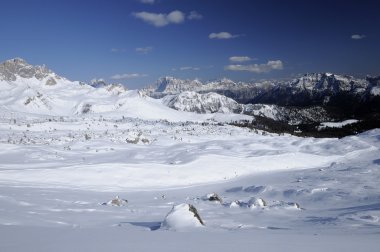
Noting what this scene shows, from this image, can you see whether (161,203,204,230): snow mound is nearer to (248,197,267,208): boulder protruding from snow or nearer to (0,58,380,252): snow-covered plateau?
(0,58,380,252): snow-covered plateau

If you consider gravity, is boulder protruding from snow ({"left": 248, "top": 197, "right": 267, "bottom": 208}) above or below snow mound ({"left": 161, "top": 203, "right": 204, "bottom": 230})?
below

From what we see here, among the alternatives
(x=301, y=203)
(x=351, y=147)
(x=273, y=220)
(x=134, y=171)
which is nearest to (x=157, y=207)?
(x=273, y=220)

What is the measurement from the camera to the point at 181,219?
12.0 metres

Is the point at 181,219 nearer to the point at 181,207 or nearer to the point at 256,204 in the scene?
the point at 181,207

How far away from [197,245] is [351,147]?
190 feet

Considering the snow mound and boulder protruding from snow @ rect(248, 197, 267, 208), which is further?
boulder protruding from snow @ rect(248, 197, 267, 208)

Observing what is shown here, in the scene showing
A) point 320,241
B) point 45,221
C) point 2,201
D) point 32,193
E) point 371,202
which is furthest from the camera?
point 32,193

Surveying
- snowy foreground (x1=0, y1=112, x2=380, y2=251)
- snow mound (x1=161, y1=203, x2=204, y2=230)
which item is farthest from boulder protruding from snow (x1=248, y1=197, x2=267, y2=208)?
snow mound (x1=161, y1=203, x2=204, y2=230)

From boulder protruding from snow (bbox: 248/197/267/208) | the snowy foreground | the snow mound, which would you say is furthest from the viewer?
boulder protruding from snow (bbox: 248/197/267/208)

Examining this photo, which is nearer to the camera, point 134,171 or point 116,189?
point 116,189

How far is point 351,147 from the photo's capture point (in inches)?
2313

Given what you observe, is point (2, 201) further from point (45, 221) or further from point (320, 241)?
point (320, 241)

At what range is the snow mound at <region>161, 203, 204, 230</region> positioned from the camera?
38.0 ft

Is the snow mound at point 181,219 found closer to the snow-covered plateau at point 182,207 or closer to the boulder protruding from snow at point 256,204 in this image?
the snow-covered plateau at point 182,207
